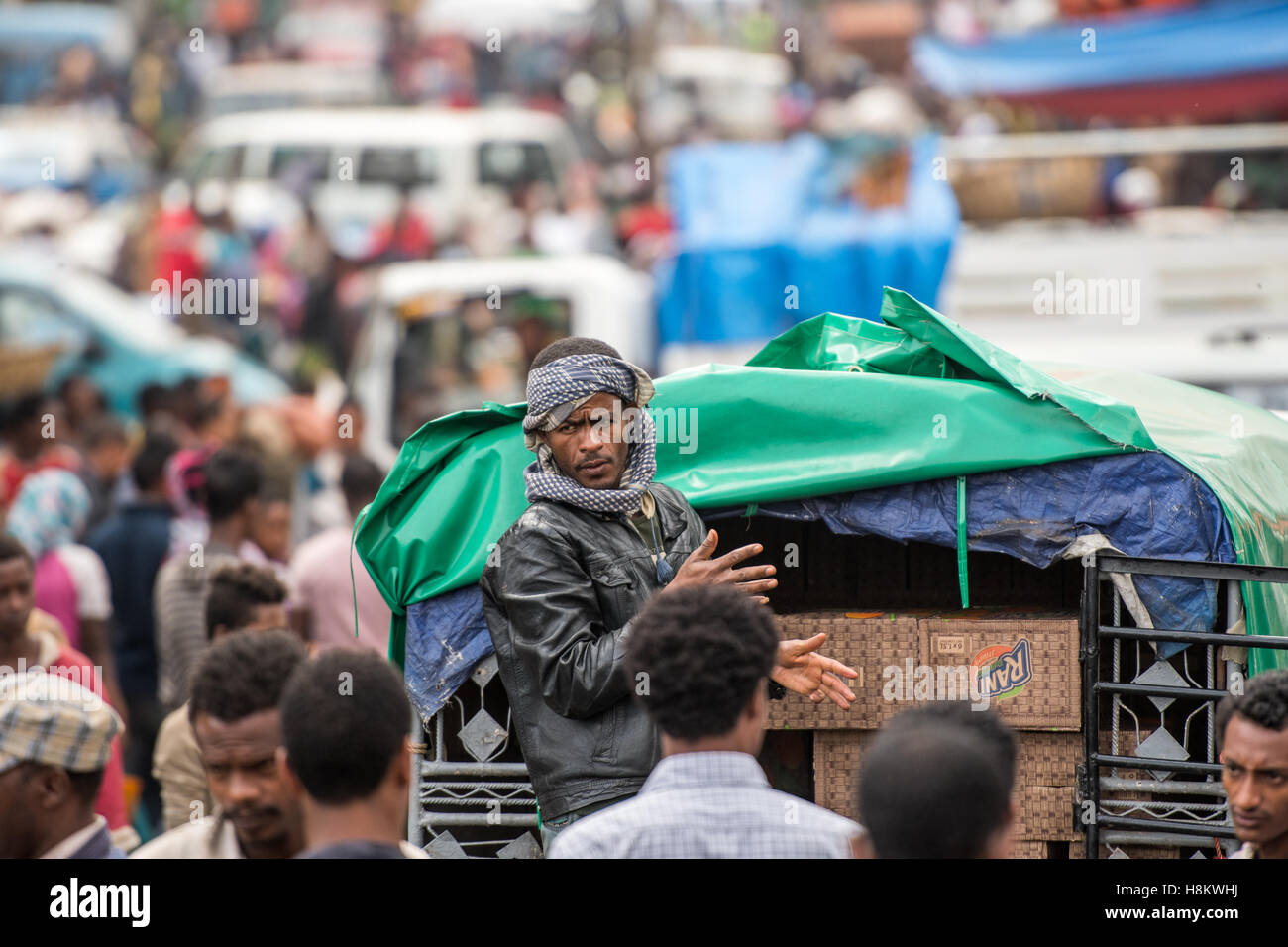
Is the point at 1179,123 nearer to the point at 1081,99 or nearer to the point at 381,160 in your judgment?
the point at 1081,99

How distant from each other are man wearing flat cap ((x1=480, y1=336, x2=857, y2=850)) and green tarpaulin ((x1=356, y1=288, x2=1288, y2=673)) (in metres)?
0.65

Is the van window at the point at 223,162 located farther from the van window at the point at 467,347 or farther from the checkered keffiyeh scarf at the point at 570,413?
the checkered keffiyeh scarf at the point at 570,413

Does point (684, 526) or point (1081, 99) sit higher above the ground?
point (1081, 99)

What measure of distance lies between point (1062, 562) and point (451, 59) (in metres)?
20.9

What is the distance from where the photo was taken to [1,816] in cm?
365

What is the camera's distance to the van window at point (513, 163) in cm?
1733

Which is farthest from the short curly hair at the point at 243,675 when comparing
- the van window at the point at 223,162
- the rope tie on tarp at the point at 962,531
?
the van window at the point at 223,162

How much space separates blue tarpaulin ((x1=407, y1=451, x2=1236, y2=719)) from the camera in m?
4.89

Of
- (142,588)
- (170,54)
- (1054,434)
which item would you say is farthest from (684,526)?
(170,54)

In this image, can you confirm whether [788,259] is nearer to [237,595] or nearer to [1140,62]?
[1140,62]

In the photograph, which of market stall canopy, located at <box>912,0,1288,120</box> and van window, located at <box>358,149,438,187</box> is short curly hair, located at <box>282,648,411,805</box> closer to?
market stall canopy, located at <box>912,0,1288,120</box>

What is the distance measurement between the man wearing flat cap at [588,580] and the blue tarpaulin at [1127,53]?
10.3 m
